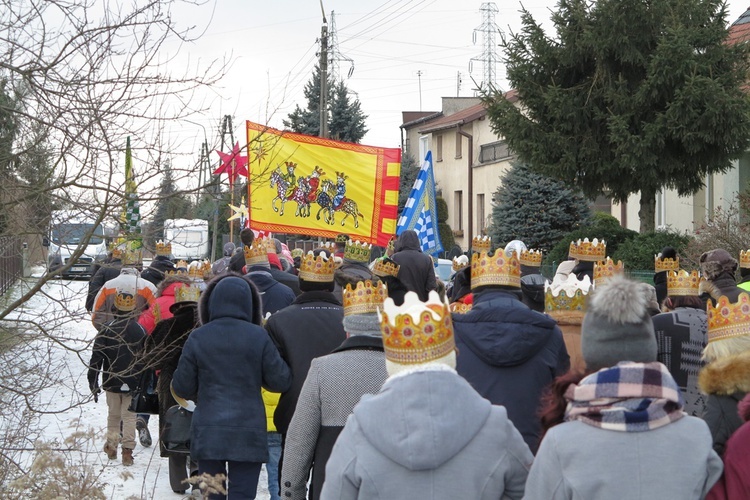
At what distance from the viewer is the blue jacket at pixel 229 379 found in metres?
6.56

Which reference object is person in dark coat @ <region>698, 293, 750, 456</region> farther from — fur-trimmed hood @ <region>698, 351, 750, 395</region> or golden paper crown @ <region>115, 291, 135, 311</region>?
golden paper crown @ <region>115, 291, 135, 311</region>

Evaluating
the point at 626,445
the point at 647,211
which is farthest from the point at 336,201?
the point at 626,445

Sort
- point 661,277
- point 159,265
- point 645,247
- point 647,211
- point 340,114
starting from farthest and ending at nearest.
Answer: point 340,114 < point 647,211 < point 645,247 < point 159,265 < point 661,277

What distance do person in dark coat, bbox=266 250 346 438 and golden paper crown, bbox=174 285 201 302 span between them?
1764 millimetres

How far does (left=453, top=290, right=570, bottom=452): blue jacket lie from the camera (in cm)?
520

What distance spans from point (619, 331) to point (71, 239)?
4.47 m

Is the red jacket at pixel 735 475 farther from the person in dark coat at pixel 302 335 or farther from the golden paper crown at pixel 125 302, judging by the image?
the golden paper crown at pixel 125 302

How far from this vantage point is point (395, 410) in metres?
3.26

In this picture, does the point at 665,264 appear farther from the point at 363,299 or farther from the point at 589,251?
the point at 363,299

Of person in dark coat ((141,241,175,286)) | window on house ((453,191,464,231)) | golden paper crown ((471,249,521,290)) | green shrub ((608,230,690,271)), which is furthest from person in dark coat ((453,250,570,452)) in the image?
window on house ((453,191,464,231))

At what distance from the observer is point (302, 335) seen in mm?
6781

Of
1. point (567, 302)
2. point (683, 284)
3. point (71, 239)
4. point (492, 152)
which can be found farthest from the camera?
point (492, 152)

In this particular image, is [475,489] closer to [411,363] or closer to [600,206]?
[411,363]

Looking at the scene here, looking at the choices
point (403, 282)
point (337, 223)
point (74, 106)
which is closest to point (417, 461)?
point (74, 106)
